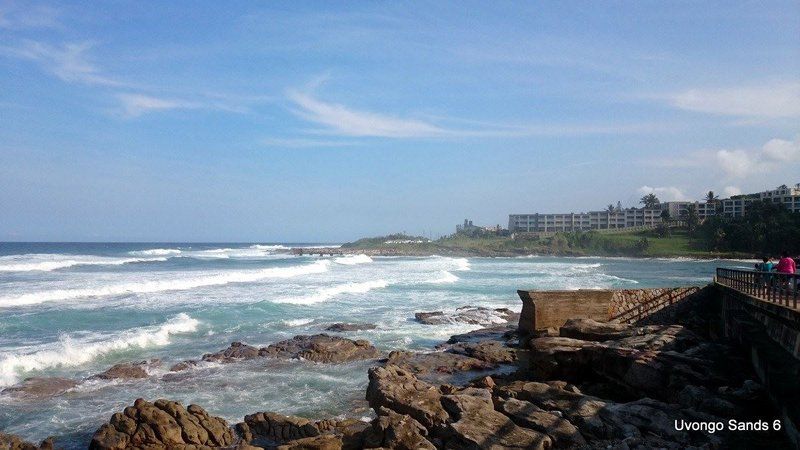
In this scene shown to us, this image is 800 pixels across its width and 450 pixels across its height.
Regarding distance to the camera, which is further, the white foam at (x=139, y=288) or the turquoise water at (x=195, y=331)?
the white foam at (x=139, y=288)

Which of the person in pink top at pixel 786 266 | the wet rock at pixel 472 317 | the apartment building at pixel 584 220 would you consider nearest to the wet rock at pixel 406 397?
the person in pink top at pixel 786 266

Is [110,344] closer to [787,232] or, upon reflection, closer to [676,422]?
[676,422]

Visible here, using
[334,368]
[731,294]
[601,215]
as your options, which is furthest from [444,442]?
[601,215]

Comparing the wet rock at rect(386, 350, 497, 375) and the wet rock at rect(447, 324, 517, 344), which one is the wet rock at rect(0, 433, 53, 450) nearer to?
the wet rock at rect(386, 350, 497, 375)

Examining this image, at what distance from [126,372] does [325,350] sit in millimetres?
5648

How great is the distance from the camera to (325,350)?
1797 centimetres

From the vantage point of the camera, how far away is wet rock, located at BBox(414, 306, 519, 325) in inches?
958

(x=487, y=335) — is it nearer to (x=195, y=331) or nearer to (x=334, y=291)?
(x=195, y=331)

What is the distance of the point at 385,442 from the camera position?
27.5 feet

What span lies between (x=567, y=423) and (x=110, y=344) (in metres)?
15.8

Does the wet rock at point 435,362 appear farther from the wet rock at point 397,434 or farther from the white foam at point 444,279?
the white foam at point 444,279

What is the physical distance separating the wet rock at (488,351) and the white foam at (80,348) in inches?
406

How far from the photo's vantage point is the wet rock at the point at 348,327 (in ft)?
73.4

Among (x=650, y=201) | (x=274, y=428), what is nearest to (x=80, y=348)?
(x=274, y=428)
